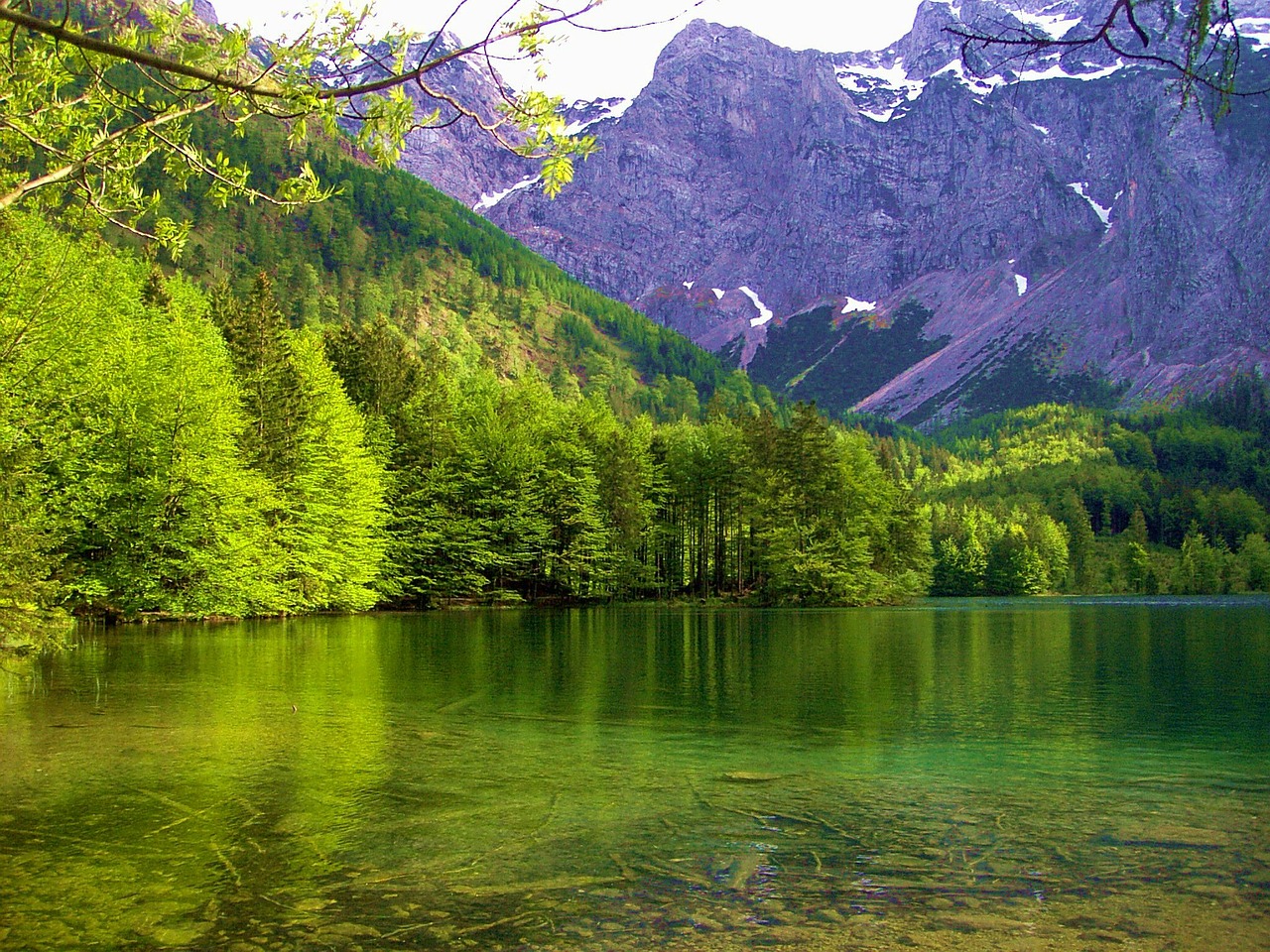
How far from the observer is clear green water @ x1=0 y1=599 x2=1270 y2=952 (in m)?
7.47

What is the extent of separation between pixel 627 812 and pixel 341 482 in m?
50.3

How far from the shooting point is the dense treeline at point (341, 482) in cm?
3794

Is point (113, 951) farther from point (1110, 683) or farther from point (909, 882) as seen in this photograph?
→ point (1110, 683)

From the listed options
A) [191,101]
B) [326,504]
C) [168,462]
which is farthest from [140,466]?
[191,101]

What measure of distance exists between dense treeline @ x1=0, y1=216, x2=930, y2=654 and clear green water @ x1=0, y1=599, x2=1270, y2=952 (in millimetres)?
7294

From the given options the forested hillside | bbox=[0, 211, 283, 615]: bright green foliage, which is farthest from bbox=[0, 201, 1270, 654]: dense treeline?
the forested hillside

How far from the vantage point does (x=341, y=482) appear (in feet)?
190

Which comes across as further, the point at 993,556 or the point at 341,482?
the point at 993,556

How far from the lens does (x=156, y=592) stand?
42.8 meters

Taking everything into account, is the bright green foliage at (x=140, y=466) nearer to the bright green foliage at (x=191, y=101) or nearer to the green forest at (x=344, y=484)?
the green forest at (x=344, y=484)

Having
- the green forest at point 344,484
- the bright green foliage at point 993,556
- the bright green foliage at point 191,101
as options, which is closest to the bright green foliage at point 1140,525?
the bright green foliage at point 993,556

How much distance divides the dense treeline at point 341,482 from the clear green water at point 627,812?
→ 729 cm

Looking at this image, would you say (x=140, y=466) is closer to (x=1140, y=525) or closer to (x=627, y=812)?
(x=627, y=812)

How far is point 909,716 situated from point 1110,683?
851 centimetres
